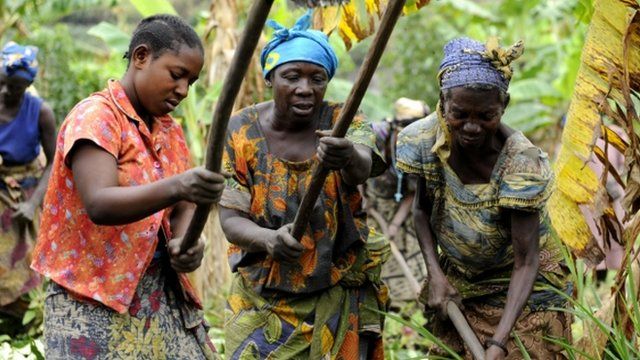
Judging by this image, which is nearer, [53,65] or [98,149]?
[98,149]

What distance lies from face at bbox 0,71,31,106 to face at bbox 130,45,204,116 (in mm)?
3644

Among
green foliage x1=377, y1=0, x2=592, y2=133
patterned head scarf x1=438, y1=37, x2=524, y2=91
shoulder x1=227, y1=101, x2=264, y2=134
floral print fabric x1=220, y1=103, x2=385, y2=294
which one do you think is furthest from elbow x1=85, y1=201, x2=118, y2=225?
green foliage x1=377, y1=0, x2=592, y2=133

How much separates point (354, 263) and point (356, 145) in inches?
21.9

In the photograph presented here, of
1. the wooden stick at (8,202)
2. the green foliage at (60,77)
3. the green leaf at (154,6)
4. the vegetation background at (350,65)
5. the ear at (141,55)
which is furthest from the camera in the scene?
the green foliage at (60,77)

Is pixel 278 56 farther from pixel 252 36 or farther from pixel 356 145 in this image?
pixel 252 36

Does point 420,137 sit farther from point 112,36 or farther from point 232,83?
point 112,36

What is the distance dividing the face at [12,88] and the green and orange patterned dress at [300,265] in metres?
3.16

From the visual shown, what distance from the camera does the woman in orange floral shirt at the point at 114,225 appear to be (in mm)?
3572

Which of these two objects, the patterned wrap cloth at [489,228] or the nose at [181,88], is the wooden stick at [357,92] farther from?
the patterned wrap cloth at [489,228]

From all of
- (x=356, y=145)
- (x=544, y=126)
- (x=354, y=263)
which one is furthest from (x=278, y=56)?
(x=544, y=126)

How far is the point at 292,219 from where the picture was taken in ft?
14.1

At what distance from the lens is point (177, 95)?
3654 millimetres

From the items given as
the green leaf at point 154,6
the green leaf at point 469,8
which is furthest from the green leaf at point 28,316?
the green leaf at point 469,8

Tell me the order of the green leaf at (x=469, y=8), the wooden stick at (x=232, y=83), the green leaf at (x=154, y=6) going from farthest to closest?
the green leaf at (x=469, y=8) → the green leaf at (x=154, y=6) → the wooden stick at (x=232, y=83)
